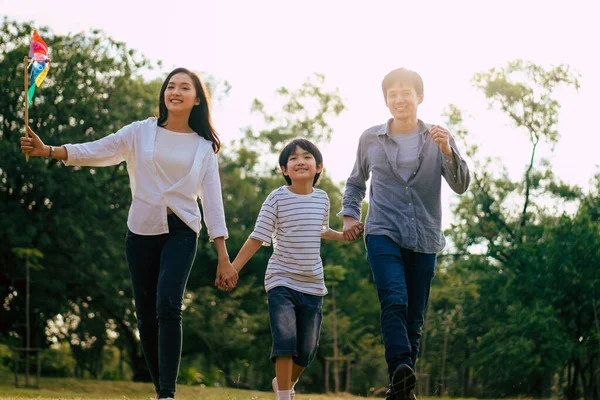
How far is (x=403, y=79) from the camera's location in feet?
20.0

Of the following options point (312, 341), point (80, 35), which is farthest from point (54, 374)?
point (312, 341)

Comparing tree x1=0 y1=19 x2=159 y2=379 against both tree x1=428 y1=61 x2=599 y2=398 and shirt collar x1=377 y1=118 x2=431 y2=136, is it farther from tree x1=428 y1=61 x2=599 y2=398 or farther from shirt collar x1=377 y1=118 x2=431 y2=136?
shirt collar x1=377 y1=118 x2=431 y2=136

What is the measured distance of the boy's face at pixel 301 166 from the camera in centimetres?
632

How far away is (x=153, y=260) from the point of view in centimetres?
573

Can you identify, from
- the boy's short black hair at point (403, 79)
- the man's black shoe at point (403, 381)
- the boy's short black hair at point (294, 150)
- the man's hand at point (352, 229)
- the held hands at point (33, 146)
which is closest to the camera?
the man's black shoe at point (403, 381)

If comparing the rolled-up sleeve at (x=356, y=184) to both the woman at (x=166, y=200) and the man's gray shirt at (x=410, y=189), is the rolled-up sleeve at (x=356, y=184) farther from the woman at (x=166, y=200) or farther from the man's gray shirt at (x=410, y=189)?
the woman at (x=166, y=200)

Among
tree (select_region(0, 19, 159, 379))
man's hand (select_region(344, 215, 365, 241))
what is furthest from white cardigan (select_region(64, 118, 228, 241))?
tree (select_region(0, 19, 159, 379))

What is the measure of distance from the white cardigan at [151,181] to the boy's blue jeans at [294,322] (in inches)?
23.2

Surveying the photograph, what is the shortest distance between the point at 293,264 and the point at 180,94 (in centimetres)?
130

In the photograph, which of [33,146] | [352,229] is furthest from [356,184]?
[33,146]

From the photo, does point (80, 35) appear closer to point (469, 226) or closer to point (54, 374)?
point (54, 374)

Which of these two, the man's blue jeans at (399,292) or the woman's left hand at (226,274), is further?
the woman's left hand at (226,274)

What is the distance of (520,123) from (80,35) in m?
14.1

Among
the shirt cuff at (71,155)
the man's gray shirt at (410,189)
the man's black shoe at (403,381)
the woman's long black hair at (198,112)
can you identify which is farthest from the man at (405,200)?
the shirt cuff at (71,155)
